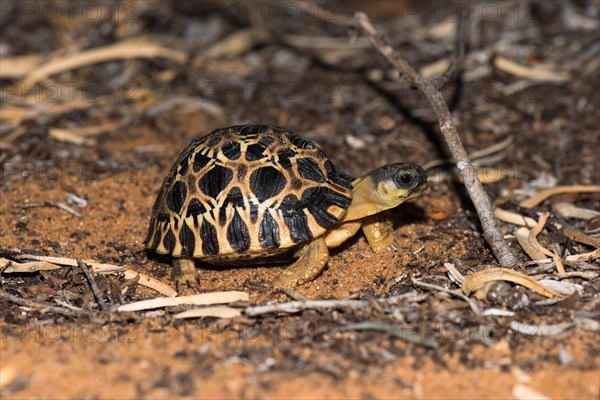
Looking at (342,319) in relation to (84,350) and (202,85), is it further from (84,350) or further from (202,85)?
(202,85)

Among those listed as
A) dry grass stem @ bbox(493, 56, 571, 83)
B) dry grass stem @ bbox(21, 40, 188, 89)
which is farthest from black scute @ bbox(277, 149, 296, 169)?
dry grass stem @ bbox(21, 40, 188, 89)

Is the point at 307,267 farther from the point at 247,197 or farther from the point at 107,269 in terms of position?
the point at 107,269

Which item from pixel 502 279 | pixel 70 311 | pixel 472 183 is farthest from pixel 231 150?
pixel 502 279

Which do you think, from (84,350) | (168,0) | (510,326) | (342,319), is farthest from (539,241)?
(168,0)

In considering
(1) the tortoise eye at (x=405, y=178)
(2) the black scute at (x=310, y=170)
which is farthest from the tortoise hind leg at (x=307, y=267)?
(1) the tortoise eye at (x=405, y=178)

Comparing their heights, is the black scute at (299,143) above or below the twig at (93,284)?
above

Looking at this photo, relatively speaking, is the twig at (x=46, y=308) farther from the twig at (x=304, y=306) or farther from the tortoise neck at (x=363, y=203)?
the tortoise neck at (x=363, y=203)
